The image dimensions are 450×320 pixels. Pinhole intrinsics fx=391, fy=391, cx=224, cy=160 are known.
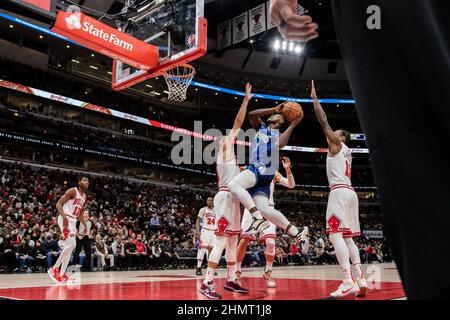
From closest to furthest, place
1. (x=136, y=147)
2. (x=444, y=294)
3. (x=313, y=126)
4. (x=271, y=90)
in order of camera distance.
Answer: (x=444, y=294), (x=136, y=147), (x=271, y=90), (x=313, y=126)

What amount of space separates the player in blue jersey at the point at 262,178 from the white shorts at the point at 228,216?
7.4 inches

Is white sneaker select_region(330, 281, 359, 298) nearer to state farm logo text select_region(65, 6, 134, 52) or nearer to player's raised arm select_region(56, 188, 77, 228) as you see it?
player's raised arm select_region(56, 188, 77, 228)

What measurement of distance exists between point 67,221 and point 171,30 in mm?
4321

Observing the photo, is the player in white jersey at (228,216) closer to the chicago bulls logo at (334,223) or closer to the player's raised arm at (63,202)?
the chicago bulls logo at (334,223)

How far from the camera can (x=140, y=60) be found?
8.11 metres

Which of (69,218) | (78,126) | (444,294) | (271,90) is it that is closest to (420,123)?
(444,294)

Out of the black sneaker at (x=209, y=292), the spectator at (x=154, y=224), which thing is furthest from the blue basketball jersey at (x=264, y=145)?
the spectator at (x=154, y=224)

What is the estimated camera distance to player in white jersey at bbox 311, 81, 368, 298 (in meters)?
4.75

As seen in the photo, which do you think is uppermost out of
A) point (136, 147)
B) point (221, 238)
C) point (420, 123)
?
point (136, 147)

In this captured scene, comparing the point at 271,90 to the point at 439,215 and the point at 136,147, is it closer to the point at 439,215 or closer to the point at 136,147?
the point at 136,147

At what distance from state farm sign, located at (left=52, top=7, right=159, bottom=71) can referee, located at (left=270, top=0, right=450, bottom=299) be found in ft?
22.4

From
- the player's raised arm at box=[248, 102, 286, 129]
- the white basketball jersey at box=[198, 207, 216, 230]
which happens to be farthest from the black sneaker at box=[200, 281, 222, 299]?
the white basketball jersey at box=[198, 207, 216, 230]

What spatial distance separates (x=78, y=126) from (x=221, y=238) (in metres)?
24.5

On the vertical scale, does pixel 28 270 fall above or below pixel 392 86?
below
